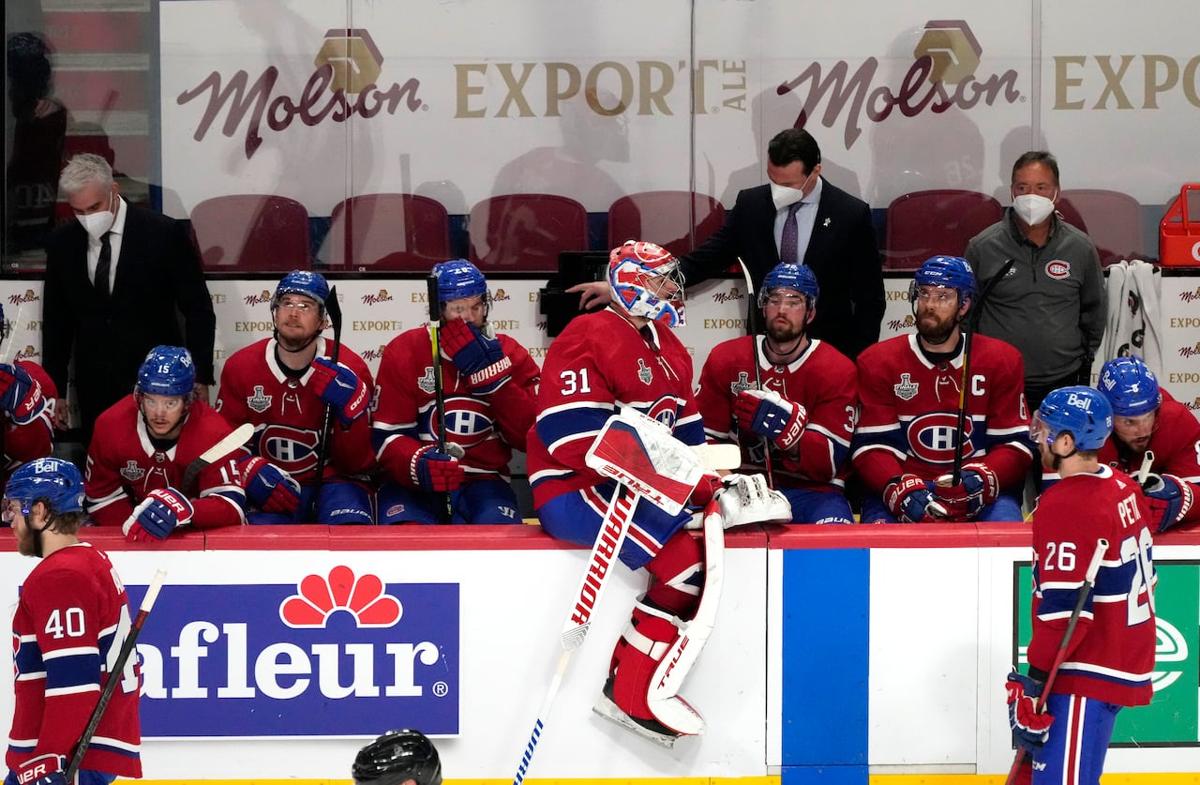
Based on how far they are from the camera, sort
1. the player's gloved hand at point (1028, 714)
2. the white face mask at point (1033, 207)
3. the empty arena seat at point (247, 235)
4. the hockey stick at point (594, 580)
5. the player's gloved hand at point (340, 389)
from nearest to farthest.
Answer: the player's gloved hand at point (1028, 714) → the hockey stick at point (594, 580) → the player's gloved hand at point (340, 389) → the white face mask at point (1033, 207) → the empty arena seat at point (247, 235)

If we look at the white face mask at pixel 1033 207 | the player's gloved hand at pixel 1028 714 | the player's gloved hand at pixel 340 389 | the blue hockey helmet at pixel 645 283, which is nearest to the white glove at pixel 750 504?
the blue hockey helmet at pixel 645 283

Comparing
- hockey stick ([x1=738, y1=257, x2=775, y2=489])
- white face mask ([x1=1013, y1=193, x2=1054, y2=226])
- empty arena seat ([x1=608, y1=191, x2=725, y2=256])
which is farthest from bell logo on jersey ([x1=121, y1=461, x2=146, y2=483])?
white face mask ([x1=1013, y1=193, x2=1054, y2=226])

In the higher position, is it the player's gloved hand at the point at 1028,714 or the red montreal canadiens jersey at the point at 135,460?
the red montreal canadiens jersey at the point at 135,460

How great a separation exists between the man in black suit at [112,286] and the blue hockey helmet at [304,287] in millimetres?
580

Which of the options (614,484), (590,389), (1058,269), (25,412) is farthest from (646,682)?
(1058,269)

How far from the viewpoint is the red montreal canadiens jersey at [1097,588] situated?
12.0 ft

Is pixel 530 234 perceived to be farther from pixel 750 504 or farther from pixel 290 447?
pixel 750 504

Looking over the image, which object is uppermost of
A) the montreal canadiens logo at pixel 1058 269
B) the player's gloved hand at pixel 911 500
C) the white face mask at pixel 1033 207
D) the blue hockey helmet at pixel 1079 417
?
the white face mask at pixel 1033 207

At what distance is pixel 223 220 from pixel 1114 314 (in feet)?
10.7

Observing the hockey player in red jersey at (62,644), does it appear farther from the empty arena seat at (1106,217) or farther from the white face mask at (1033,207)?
the empty arena seat at (1106,217)

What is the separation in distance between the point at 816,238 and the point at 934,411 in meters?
0.82

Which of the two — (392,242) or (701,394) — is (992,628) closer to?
(701,394)

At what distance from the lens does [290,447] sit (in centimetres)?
529

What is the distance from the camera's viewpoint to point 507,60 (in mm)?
6215
